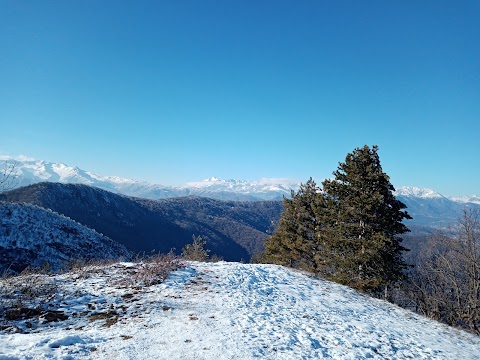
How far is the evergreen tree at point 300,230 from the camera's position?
88.6 ft

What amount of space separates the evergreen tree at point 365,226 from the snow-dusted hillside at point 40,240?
126 feet

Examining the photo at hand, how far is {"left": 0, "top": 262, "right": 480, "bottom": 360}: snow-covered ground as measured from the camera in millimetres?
6805

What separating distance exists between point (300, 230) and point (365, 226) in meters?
9.55

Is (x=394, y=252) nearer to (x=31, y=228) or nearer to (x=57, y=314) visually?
(x=57, y=314)

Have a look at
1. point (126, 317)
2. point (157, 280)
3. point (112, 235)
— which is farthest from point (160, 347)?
point (112, 235)

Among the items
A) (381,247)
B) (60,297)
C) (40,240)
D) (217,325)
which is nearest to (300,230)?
(381,247)

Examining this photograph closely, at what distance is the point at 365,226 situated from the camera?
18844 mm

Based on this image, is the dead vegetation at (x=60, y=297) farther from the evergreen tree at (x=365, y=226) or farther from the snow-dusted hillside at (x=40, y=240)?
the snow-dusted hillside at (x=40, y=240)

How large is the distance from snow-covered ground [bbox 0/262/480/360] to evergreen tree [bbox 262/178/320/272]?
40.6ft

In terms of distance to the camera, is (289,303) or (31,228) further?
(31,228)

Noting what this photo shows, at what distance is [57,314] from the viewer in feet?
28.2

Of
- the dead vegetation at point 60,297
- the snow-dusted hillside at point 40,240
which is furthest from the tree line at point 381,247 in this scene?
the snow-dusted hillside at point 40,240

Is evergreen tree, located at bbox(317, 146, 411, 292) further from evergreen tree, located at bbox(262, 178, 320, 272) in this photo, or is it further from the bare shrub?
the bare shrub

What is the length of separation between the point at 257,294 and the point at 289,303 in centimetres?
142
